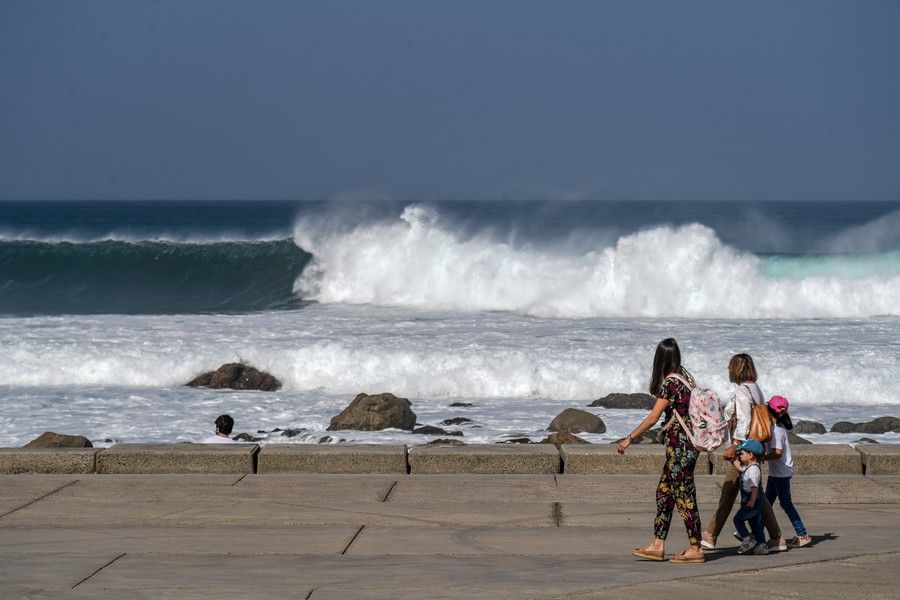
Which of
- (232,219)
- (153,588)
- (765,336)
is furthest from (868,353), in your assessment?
(232,219)

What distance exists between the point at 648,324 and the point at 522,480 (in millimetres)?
16710

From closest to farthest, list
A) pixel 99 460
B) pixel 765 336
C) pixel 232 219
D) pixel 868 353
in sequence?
pixel 99 460
pixel 868 353
pixel 765 336
pixel 232 219

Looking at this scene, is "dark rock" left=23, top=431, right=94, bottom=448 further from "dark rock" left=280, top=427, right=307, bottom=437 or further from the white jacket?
the white jacket

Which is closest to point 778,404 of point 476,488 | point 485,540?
point 485,540

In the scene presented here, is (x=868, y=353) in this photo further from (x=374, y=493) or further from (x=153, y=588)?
(x=153, y=588)

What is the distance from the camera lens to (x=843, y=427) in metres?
13.9

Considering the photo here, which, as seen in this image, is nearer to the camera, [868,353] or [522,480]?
[522,480]

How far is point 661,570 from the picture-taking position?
6582 mm

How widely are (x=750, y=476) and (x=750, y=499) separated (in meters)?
0.15

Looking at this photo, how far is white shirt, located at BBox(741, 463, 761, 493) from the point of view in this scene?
22.5ft

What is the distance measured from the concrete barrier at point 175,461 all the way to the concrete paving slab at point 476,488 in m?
1.36

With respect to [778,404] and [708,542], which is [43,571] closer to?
[708,542]

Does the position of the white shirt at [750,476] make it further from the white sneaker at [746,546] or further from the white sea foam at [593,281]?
the white sea foam at [593,281]

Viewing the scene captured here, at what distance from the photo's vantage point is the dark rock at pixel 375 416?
13750mm
